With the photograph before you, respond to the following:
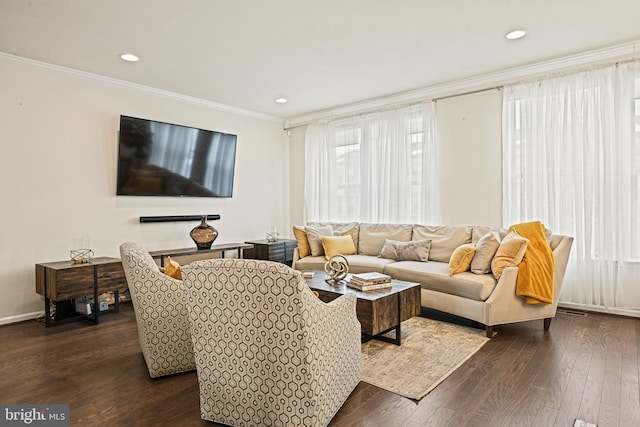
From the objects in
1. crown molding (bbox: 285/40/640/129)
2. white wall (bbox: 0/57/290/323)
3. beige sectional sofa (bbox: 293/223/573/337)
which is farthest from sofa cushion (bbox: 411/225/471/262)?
white wall (bbox: 0/57/290/323)

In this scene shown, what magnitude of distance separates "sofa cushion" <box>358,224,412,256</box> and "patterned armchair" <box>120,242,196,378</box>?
299 cm

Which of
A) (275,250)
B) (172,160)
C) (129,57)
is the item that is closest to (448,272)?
(275,250)

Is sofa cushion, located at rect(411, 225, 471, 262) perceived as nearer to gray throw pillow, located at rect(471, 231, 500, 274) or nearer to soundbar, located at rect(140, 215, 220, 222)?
gray throw pillow, located at rect(471, 231, 500, 274)

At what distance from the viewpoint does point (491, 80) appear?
4449mm

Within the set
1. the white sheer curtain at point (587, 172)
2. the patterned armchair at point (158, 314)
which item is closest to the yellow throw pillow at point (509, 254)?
the white sheer curtain at point (587, 172)

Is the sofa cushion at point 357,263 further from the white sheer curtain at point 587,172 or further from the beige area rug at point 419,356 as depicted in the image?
the white sheer curtain at point 587,172

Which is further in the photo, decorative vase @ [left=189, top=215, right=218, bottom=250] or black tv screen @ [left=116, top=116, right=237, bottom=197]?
decorative vase @ [left=189, top=215, right=218, bottom=250]

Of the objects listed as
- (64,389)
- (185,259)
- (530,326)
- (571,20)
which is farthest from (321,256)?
(571,20)

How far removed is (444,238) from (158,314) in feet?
10.5

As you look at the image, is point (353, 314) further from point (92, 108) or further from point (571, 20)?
point (92, 108)

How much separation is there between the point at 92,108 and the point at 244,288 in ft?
12.2

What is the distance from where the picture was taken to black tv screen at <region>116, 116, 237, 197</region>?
177 inches

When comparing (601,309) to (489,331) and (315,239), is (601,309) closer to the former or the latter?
(489,331)

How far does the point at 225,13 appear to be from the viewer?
297cm
